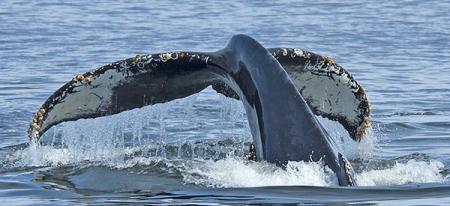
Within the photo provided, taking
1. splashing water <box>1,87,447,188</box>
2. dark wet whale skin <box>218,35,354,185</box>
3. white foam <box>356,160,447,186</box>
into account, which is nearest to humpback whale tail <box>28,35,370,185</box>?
dark wet whale skin <box>218,35,354,185</box>

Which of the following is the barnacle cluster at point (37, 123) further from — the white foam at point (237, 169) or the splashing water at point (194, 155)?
the white foam at point (237, 169)

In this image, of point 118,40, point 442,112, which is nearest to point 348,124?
point 442,112

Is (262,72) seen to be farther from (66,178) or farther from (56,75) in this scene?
(56,75)

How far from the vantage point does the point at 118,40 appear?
25531 millimetres

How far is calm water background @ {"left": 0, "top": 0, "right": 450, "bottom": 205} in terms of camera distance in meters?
10.1

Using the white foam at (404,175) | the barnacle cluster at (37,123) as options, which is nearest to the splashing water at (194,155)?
the white foam at (404,175)

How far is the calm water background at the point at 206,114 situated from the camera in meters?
10.1

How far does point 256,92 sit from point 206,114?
579 cm

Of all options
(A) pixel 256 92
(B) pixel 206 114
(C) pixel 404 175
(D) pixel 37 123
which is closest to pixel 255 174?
(A) pixel 256 92

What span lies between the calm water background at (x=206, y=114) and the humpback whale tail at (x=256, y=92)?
0.47ft

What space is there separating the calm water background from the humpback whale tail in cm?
14

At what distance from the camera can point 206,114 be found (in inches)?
629

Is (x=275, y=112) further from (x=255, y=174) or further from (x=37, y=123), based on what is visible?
(x=37, y=123)

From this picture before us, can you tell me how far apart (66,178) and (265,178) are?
2.01 meters
